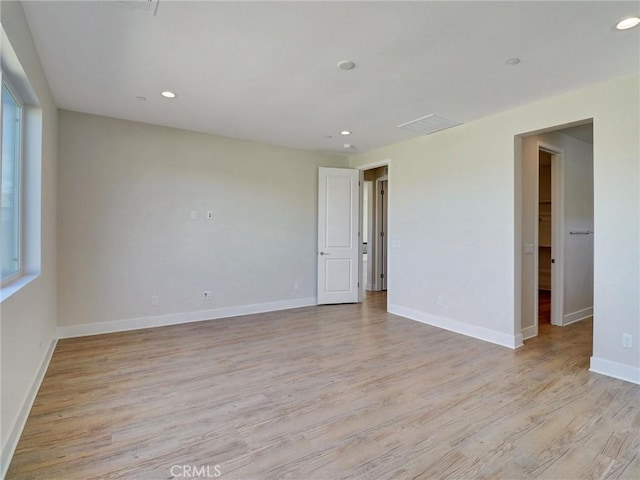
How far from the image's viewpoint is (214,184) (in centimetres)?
472

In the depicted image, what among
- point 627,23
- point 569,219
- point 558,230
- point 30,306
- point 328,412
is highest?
point 627,23

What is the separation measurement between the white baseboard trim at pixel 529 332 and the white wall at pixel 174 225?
307cm

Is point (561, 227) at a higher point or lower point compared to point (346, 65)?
lower

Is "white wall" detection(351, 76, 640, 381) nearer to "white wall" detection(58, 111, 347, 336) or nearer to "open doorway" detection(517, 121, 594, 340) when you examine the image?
"open doorway" detection(517, 121, 594, 340)

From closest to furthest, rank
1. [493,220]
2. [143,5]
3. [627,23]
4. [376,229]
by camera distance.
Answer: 1. [143,5]
2. [627,23]
3. [493,220]
4. [376,229]

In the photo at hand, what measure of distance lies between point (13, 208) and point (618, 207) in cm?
482

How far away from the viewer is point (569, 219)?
4480mm

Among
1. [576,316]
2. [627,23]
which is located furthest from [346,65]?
[576,316]

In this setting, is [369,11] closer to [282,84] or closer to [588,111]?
[282,84]

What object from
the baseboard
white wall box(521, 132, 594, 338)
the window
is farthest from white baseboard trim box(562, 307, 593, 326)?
the window

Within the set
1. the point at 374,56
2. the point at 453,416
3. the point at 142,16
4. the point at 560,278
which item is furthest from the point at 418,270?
the point at 142,16

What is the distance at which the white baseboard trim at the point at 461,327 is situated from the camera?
3639 millimetres

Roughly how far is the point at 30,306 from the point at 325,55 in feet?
9.24

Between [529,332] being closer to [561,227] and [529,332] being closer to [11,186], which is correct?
[561,227]
